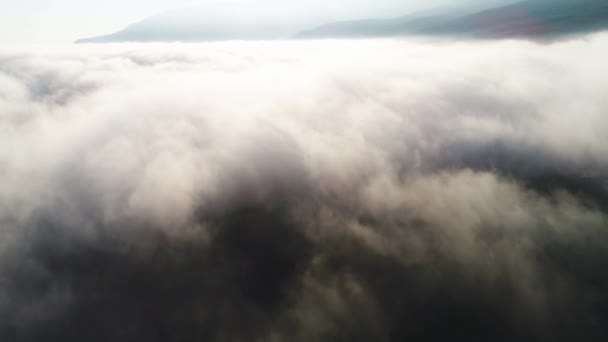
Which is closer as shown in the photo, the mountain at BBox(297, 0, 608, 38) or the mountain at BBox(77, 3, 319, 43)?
the mountain at BBox(297, 0, 608, 38)

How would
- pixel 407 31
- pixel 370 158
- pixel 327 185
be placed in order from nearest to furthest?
pixel 327 185
pixel 370 158
pixel 407 31

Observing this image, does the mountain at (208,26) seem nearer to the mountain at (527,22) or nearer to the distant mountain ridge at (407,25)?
the distant mountain ridge at (407,25)

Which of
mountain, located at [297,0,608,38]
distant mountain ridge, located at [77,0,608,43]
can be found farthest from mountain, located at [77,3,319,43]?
mountain, located at [297,0,608,38]

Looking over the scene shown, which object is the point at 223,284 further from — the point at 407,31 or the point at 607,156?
the point at 407,31

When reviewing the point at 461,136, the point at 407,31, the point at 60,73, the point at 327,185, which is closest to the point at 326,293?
the point at 327,185

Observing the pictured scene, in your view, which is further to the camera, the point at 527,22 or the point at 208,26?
the point at 208,26

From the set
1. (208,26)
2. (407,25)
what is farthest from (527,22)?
(208,26)

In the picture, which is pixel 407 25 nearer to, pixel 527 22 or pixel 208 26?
pixel 527 22

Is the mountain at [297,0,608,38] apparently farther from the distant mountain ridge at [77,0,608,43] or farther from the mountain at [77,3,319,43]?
the mountain at [77,3,319,43]
